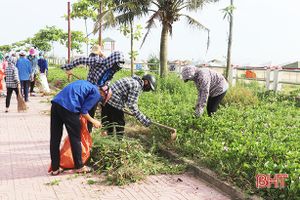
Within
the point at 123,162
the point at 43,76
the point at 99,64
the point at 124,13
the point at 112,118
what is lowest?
the point at 123,162

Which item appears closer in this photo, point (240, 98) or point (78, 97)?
point (78, 97)

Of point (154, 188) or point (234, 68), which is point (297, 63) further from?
point (154, 188)

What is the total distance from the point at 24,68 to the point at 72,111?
26.7 ft

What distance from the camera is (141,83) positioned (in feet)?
19.8

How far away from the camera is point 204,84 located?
263 inches

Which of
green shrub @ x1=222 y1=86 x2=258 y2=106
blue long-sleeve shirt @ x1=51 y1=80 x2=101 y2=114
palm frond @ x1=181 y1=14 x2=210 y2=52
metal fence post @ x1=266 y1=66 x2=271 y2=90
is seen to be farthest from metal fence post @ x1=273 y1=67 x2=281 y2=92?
blue long-sleeve shirt @ x1=51 y1=80 x2=101 y2=114

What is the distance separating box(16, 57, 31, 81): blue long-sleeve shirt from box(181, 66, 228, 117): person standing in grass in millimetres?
7209

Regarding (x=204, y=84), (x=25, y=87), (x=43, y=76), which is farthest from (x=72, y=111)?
(x=43, y=76)

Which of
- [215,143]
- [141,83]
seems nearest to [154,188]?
[215,143]

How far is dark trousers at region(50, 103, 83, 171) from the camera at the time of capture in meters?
5.30

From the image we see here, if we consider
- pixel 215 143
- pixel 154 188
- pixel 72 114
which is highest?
pixel 72 114

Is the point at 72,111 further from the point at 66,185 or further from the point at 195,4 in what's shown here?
the point at 195,4

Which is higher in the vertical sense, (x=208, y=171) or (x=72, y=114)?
(x=72, y=114)

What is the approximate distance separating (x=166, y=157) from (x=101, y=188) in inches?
67.0
